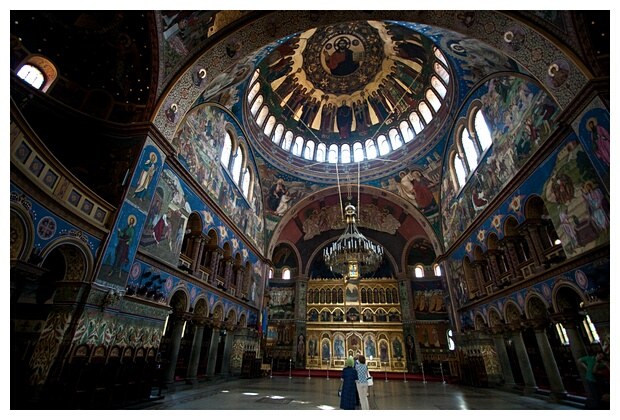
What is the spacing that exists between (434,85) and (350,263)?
12486mm

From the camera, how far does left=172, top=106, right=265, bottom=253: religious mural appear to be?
1191 centimetres

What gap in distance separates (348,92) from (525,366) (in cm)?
1895

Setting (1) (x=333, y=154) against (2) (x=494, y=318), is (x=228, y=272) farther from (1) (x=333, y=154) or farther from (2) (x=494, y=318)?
(2) (x=494, y=318)

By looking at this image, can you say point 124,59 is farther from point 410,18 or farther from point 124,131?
point 410,18

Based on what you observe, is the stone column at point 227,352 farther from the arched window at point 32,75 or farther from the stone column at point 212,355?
the arched window at point 32,75

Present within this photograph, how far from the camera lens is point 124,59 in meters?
9.16

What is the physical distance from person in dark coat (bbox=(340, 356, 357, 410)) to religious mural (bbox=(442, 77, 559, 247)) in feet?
31.0

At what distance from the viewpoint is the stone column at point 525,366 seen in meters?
10.9

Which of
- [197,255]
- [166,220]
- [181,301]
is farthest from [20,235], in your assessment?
[197,255]

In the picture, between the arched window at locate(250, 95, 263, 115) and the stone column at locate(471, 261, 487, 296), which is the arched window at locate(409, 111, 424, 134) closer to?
the stone column at locate(471, 261, 487, 296)

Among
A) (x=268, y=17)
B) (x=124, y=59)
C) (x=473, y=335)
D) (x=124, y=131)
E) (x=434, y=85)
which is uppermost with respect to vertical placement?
(x=434, y=85)

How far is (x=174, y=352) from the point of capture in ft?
35.3

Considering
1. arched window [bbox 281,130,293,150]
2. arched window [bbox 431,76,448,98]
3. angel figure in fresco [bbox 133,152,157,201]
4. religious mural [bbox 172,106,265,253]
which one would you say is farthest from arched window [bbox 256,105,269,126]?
angel figure in fresco [bbox 133,152,157,201]

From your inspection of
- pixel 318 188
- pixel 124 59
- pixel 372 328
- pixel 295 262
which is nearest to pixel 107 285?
pixel 124 59
